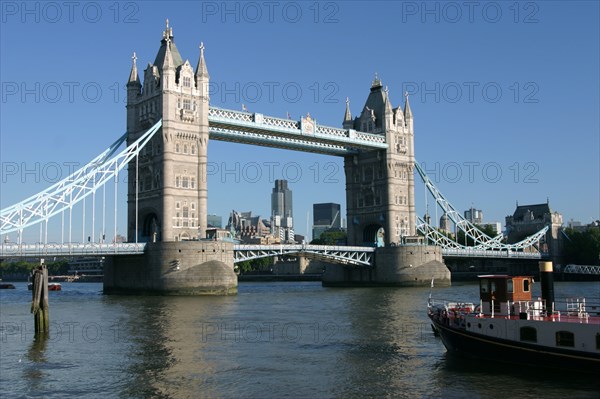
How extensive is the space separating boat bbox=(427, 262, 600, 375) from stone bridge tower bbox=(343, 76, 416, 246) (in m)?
65.6

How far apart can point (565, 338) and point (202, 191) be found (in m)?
54.9

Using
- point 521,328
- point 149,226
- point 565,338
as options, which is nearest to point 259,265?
point 149,226

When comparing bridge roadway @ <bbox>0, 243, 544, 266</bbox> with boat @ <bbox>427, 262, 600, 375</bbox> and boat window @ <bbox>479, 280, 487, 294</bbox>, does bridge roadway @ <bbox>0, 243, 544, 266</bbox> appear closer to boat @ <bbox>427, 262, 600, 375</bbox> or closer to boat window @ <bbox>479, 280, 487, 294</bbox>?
boat @ <bbox>427, 262, 600, 375</bbox>

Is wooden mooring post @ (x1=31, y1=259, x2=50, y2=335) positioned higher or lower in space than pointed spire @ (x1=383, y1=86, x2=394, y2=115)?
lower

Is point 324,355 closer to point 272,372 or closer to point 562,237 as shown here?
point 272,372

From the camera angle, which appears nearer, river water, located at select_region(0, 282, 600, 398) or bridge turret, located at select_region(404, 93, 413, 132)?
river water, located at select_region(0, 282, 600, 398)

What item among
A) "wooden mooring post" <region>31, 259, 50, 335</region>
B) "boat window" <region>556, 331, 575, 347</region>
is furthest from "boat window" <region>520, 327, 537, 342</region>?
"wooden mooring post" <region>31, 259, 50, 335</region>

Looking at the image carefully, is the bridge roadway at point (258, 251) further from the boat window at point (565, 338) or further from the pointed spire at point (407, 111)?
the boat window at point (565, 338)

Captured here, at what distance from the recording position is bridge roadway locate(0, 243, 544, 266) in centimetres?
6050

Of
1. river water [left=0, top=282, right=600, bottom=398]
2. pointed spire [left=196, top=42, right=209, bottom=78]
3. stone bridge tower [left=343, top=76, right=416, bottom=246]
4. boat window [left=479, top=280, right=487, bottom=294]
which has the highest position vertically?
pointed spire [left=196, top=42, right=209, bottom=78]

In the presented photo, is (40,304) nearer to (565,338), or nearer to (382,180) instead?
(565,338)

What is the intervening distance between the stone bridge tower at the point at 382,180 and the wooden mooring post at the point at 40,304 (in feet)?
202

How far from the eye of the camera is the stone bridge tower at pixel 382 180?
95.9m

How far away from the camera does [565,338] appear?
2428 centimetres
